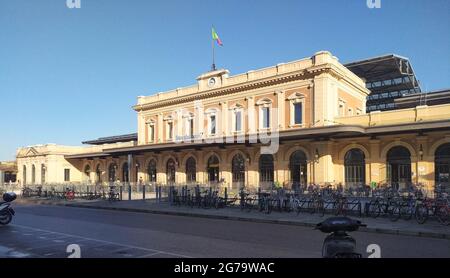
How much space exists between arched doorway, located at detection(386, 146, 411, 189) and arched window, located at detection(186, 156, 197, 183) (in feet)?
67.3

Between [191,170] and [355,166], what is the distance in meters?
18.6

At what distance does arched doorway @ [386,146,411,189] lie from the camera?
1160 inches

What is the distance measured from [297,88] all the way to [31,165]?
53.5 m

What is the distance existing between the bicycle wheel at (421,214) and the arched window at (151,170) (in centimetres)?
3749

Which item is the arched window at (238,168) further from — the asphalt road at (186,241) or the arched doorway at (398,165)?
the asphalt road at (186,241)

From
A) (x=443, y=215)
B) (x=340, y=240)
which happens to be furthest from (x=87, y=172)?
(x=340, y=240)

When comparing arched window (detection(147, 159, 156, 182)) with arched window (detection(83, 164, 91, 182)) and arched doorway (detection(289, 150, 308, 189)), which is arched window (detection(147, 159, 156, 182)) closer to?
arched window (detection(83, 164, 91, 182))

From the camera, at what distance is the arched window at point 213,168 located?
41000mm

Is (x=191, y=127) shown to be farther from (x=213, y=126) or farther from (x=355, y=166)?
(x=355, y=166)

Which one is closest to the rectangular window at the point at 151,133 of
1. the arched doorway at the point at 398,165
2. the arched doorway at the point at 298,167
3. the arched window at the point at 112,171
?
the arched window at the point at 112,171

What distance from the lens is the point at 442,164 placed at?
2789 cm

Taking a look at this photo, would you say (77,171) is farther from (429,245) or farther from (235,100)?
(429,245)

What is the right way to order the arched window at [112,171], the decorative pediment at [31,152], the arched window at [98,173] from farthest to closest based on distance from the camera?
the decorative pediment at [31,152] < the arched window at [98,173] < the arched window at [112,171]
